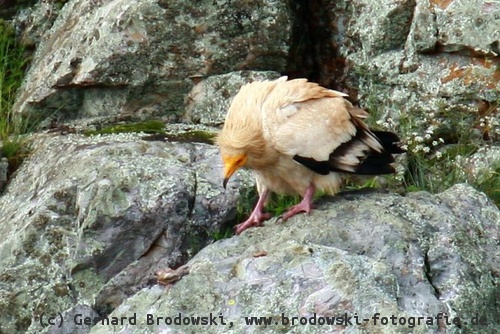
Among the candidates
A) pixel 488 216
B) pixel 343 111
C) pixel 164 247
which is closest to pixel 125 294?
pixel 164 247

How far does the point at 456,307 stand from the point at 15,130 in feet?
14.3

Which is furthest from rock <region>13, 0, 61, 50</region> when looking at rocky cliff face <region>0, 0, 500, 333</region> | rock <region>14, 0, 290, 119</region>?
rock <region>14, 0, 290, 119</region>

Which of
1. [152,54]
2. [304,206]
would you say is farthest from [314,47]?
[304,206]

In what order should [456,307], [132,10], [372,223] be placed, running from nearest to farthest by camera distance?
[456,307]
[372,223]
[132,10]

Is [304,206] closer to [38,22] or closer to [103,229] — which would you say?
[103,229]

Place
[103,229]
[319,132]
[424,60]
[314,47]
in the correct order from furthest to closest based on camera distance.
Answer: [314,47] → [424,60] → [103,229] → [319,132]

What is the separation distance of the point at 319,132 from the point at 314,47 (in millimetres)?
2863

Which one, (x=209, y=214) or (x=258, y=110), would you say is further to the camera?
(x=209, y=214)

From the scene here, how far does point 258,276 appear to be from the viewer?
5762mm

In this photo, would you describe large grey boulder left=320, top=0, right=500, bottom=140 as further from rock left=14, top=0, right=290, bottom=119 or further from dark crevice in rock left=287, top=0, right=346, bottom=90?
rock left=14, top=0, right=290, bottom=119

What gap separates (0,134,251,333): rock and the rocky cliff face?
11 mm

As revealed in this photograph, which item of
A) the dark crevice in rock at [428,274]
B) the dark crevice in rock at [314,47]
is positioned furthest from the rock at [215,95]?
the dark crevice in rock at [428,274]

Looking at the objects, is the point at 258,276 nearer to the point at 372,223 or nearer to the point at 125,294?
the point at 372,223

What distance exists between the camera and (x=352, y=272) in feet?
18.1
